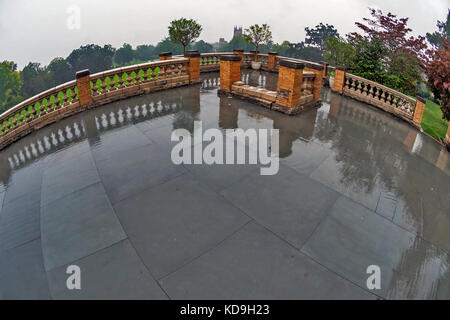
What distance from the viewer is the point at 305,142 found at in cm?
803

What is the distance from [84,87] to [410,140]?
1183cm

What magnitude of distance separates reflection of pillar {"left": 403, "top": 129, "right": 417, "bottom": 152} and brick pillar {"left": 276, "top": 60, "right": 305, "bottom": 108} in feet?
12.6

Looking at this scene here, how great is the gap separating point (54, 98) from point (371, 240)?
10.7 m

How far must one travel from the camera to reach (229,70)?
12062 mm

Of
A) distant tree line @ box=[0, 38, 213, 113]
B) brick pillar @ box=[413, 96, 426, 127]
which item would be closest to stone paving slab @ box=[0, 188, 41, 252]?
brick pillar @ box=[413, 96, 426, 127]

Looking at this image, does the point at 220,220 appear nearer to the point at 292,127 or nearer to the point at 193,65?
the point at 292,127

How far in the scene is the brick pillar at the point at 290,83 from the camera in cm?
982

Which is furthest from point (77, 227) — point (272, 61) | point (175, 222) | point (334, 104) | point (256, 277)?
point (272, 61)

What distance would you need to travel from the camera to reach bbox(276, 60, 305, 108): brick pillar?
32.2ft

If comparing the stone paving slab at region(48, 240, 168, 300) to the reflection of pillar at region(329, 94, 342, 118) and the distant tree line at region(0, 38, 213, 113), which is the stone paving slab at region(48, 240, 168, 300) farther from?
the distant tree line at region(0, 38, 213, 113)

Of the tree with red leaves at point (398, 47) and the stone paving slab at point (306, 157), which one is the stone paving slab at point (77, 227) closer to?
the stone paving slab at point (306, 157)

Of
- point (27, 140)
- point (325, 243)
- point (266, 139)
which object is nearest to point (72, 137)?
point (27, 140)

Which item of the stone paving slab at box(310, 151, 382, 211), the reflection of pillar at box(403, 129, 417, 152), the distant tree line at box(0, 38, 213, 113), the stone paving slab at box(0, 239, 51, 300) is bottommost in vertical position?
the distant tree line at box(0, 38, 213, 113)

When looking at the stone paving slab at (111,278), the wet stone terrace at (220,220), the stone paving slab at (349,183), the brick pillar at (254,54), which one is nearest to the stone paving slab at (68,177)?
the wet stone terrace at (220,220)
